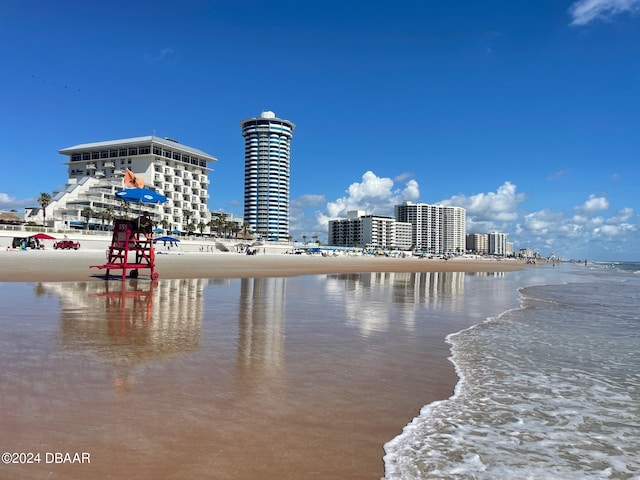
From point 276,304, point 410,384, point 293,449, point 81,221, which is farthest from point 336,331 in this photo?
point 81,221

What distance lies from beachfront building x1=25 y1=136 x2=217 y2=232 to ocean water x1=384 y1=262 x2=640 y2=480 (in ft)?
284

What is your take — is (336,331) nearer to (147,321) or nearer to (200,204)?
(147,321)

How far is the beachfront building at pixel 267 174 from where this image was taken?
582ft

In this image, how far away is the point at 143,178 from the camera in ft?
332

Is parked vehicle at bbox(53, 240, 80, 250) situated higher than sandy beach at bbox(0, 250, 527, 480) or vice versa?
parked vehicle at bbox(53, 240, 80, 250)

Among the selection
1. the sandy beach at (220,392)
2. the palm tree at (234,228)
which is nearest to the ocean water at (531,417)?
the sandy beach at (220,392)

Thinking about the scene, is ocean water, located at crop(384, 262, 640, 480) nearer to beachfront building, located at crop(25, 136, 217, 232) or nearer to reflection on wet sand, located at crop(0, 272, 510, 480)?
reflection on wet sand, located at crop(0, 272, 510, 480)

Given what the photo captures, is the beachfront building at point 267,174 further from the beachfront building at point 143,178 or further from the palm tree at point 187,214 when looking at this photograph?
the palm tree at point 187,214

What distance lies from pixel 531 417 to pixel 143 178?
351 feet

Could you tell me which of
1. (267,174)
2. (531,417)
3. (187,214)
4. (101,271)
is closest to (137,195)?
(101,271)

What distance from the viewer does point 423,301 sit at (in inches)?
643

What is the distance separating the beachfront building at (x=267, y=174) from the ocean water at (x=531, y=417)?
169m

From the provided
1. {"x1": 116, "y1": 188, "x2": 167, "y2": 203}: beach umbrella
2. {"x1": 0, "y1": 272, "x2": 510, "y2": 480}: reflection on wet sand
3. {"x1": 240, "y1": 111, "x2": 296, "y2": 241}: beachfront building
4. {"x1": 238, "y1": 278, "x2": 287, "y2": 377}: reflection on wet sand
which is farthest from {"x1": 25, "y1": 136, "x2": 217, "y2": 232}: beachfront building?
{"x1": 0, "y1": 272, "x2": 510, "y2": 480}: reflection on wet sand

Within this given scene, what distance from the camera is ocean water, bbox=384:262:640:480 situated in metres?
3.67
